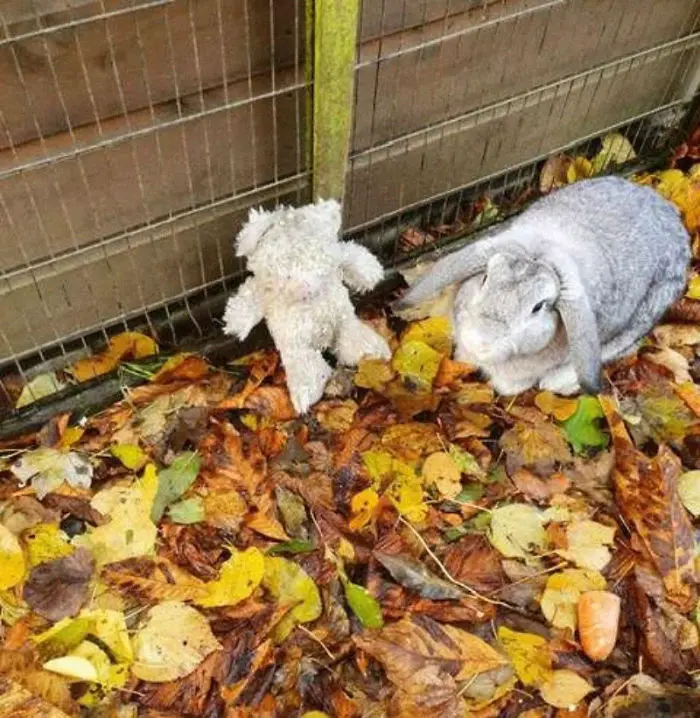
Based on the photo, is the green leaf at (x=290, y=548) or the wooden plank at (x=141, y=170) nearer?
the wooden plank at (x=141, y=170)

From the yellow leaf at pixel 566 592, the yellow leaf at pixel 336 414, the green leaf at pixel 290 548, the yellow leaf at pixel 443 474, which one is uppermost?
the yellow leaf at pixel 336 414

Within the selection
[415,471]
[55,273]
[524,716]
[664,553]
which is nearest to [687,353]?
[664,553]

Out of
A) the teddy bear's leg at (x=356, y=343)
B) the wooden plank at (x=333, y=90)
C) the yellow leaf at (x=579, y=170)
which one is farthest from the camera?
the yellow leaf at (x=579, y=170)

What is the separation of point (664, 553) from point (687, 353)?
0.97 metres

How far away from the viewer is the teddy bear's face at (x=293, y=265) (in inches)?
97.3

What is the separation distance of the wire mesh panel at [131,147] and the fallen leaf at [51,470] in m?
0.37

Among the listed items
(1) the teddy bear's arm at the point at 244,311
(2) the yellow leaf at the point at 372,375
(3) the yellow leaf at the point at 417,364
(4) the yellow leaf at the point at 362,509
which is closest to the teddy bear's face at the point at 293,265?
(1) the teddy bear's arm at the point at 244,311

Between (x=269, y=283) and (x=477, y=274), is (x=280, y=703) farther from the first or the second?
(x=477, y=274)

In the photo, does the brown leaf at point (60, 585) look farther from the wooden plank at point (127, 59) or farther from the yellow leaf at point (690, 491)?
the yellow leaf at point (690, 491)

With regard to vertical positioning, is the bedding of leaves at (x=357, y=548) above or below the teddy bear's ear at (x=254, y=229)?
below

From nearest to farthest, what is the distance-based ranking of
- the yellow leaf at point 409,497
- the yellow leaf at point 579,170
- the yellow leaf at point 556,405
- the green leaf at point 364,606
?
the green leaf at point 364,606 → the yellow leaf at point 409,497 → the yellow leaf at point 556,405 → the yellow leaf at point 579,170

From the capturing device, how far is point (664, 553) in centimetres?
261

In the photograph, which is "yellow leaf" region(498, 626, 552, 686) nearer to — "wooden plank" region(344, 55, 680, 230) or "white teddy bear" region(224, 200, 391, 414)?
"white teddy bear" region(224, 200, 391, 414)

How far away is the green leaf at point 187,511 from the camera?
8.55 ft
